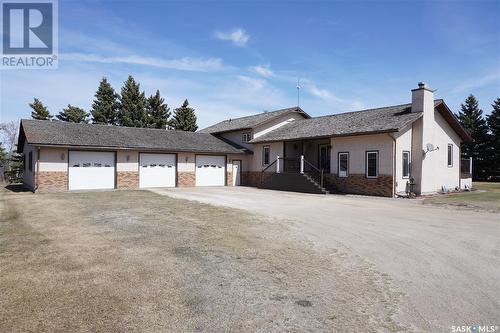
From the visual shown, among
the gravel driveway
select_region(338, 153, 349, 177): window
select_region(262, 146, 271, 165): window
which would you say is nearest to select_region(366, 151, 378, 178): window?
select_region(338, 153, 349, 177): window

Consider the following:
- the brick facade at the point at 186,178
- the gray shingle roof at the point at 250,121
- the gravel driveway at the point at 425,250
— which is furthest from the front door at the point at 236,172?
the gravel driveway at the point at 425,250

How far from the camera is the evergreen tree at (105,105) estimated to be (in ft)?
149

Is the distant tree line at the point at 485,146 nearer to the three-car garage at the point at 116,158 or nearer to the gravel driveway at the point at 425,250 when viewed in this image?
the three-car garage at the point at 116,158

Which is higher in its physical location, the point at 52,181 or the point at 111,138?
the point at 111,138

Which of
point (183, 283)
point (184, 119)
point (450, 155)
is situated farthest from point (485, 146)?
point (183, 283)

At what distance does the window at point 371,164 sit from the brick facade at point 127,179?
48.4 ft

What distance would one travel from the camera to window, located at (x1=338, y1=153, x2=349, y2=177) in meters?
21.5

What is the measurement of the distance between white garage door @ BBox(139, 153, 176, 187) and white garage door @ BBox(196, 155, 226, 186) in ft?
6.99

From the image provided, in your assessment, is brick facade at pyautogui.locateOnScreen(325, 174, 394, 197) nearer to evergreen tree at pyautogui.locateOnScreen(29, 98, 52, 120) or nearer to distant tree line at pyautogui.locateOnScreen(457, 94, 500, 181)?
distant tree line at pyautogui.locateOnScreen(457, 94, 500, 181)

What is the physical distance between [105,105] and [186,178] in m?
25.0

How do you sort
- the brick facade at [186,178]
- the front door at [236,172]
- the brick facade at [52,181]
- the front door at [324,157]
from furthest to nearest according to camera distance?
the front door at [236,172], the brick facade at [186,178], the front door at [324,157], the brick facade at [52,181]

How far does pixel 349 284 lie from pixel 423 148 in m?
17.2

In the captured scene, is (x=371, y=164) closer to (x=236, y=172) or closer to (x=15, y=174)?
(x=236, y=172)

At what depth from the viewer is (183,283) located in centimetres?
514
